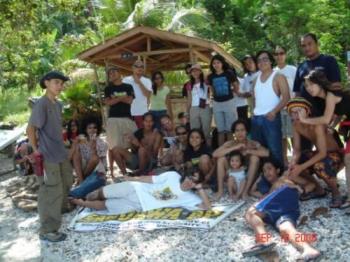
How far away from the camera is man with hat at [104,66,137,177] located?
24.1 ft

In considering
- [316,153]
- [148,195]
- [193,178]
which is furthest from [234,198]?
[316,153]

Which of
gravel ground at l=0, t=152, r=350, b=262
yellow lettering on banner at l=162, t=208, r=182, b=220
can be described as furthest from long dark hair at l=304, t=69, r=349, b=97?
yellow lettering on banner at l=162, t=208, r=182, b=220

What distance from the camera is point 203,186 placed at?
6.24 m

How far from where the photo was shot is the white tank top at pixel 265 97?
6.09 m

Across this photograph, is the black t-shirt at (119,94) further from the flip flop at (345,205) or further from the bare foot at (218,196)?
the flip flop at (345,205)

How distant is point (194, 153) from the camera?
21.9 feet

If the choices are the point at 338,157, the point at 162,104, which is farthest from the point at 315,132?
the point at 162,104

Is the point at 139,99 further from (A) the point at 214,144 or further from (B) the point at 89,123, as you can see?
(A) the point at 214,144

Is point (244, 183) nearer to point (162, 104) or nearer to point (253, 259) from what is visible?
point (253, 259)

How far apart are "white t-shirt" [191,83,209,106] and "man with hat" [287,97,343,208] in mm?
2149

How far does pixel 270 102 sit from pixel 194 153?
1335 millimetres

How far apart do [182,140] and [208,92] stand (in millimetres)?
901

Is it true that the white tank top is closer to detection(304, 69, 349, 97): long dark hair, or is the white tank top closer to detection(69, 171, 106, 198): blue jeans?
detection(304, 69, 349, 97): long dark hair

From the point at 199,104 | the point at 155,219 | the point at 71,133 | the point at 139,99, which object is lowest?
the point at 155,219
